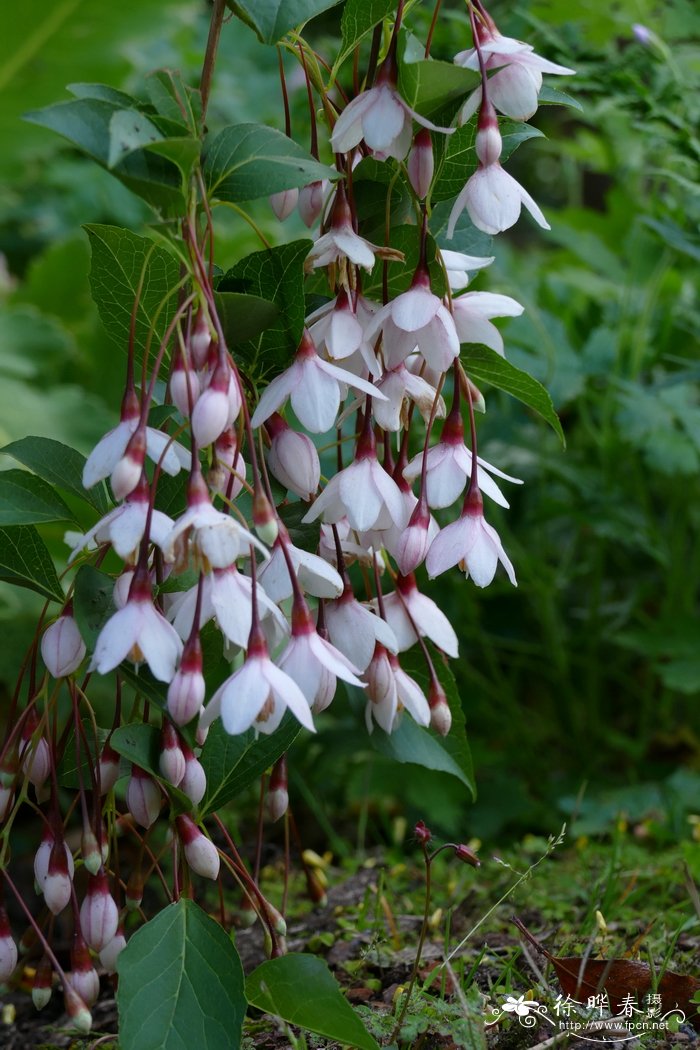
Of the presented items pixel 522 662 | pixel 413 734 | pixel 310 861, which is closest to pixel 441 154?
pixel 413 734

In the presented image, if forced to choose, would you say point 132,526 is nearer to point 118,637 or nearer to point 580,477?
point 118,637

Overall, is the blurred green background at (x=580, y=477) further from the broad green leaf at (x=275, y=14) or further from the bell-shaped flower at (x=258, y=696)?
the bell-shaped flower at (x=258, y=696)

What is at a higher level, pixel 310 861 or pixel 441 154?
pixel 441 154

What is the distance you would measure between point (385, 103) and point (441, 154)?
0.23 feet

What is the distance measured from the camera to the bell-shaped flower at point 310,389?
69 cm

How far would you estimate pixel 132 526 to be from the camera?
62 centimetres

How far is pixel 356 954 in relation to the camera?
980 mm

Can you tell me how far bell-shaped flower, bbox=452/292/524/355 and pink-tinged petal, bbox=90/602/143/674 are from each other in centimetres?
34

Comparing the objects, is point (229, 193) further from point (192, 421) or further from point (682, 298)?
point (682, 298)

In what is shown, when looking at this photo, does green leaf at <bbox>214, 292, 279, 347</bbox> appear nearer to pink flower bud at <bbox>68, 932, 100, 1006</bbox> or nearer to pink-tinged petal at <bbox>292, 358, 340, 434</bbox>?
pink-tinged petal at <bbox>292, 358, 340, 434</bbox>

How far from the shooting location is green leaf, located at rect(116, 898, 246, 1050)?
0.65 meters

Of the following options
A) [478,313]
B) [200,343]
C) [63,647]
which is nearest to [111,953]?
[63,647]

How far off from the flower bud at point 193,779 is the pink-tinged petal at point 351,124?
0.42 m

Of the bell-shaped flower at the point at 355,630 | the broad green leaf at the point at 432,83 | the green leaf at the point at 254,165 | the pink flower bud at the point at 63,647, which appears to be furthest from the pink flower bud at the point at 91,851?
the broad green leaf at the point at 432,83
